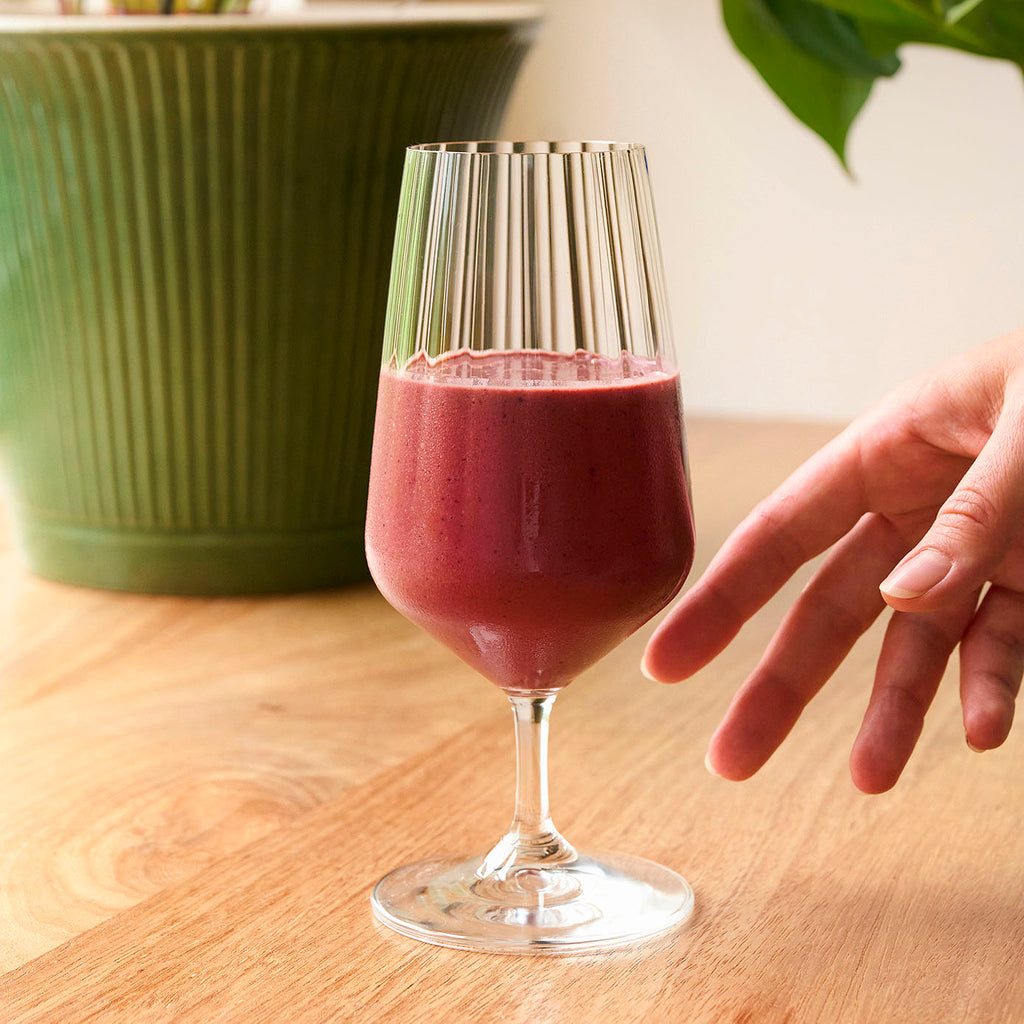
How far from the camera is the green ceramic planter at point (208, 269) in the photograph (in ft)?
3.28

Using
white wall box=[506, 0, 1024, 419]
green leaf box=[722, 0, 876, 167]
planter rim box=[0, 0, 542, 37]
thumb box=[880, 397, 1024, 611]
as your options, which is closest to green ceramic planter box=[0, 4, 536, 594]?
planter rim box=[0, 0, 542, 37]

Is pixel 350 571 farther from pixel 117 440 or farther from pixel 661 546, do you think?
pixel 661 546

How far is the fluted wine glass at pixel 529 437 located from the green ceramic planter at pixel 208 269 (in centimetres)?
41

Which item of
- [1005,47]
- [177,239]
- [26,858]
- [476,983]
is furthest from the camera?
[177,239]

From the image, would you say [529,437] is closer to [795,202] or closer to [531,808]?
[531,808]

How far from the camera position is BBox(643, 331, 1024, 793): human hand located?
70 cm

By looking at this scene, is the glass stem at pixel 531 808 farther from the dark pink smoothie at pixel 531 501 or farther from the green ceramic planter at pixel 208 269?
the green ceramic planter at pixel 208 269

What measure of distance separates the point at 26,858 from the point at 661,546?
0.34 meters

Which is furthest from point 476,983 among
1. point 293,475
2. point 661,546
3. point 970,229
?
point 970,229

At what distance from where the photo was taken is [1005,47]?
889mm

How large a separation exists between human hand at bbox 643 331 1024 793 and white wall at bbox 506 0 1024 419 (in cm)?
128

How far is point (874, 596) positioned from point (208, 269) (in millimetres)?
537

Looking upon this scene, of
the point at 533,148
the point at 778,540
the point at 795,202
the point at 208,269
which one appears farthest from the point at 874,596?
the point at 795,202

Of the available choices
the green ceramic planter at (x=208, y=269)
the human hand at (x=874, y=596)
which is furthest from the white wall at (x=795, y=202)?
the human hand at (x=874, y=596)
